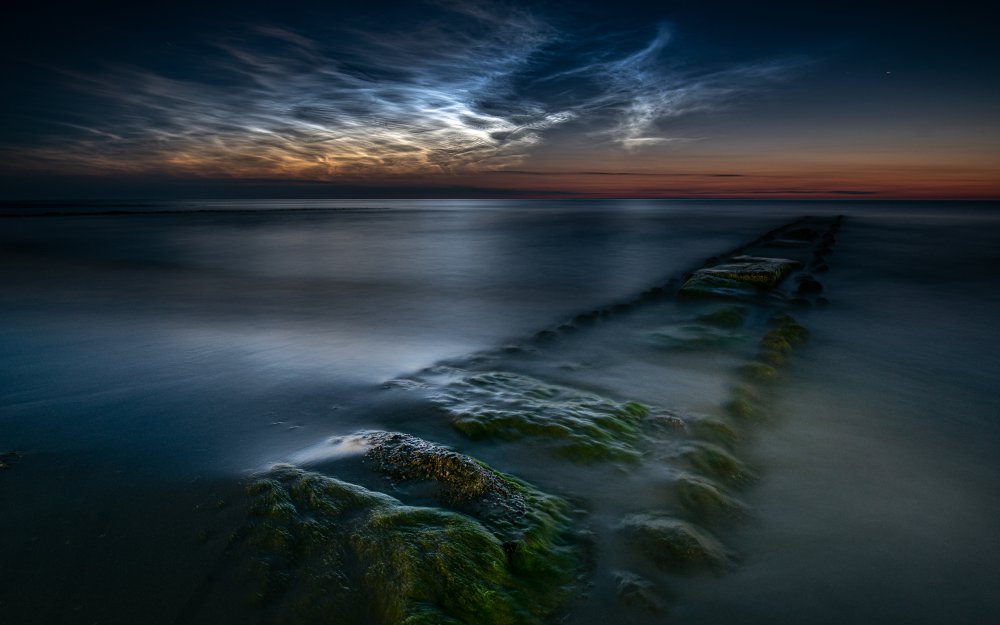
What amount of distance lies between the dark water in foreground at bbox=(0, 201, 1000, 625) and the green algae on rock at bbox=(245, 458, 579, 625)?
0.68 feet

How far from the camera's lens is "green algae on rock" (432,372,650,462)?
4.10m

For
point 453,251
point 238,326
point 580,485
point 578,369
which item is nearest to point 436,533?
point 580,485

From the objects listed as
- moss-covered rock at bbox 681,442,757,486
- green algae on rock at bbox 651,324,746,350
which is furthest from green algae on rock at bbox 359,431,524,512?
green algae on rock at bbox 651,324,746,350

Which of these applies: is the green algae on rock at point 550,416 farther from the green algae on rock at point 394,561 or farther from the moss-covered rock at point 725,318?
the moss-covered rock at point 725,318

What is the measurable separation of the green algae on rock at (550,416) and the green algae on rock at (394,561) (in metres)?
0.99

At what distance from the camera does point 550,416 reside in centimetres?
454

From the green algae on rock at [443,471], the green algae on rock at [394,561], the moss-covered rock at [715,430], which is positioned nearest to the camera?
the green algae on rock at [394,561]

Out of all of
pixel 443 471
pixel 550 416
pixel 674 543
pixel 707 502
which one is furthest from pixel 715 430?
pixel 443 471

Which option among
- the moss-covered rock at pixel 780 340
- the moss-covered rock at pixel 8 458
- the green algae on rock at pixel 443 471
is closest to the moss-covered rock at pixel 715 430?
the moss-covered rock at pixel 780 340

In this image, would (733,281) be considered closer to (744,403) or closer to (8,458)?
(744,403)

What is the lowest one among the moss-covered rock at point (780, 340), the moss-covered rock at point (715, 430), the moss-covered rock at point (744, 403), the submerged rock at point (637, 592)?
the moss-covered rock at point (780, 340)

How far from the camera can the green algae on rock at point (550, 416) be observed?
4.10m

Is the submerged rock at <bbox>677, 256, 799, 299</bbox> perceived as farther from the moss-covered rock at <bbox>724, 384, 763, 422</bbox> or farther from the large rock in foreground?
the large rock in foreground

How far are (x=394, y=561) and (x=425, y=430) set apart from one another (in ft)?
5.84
